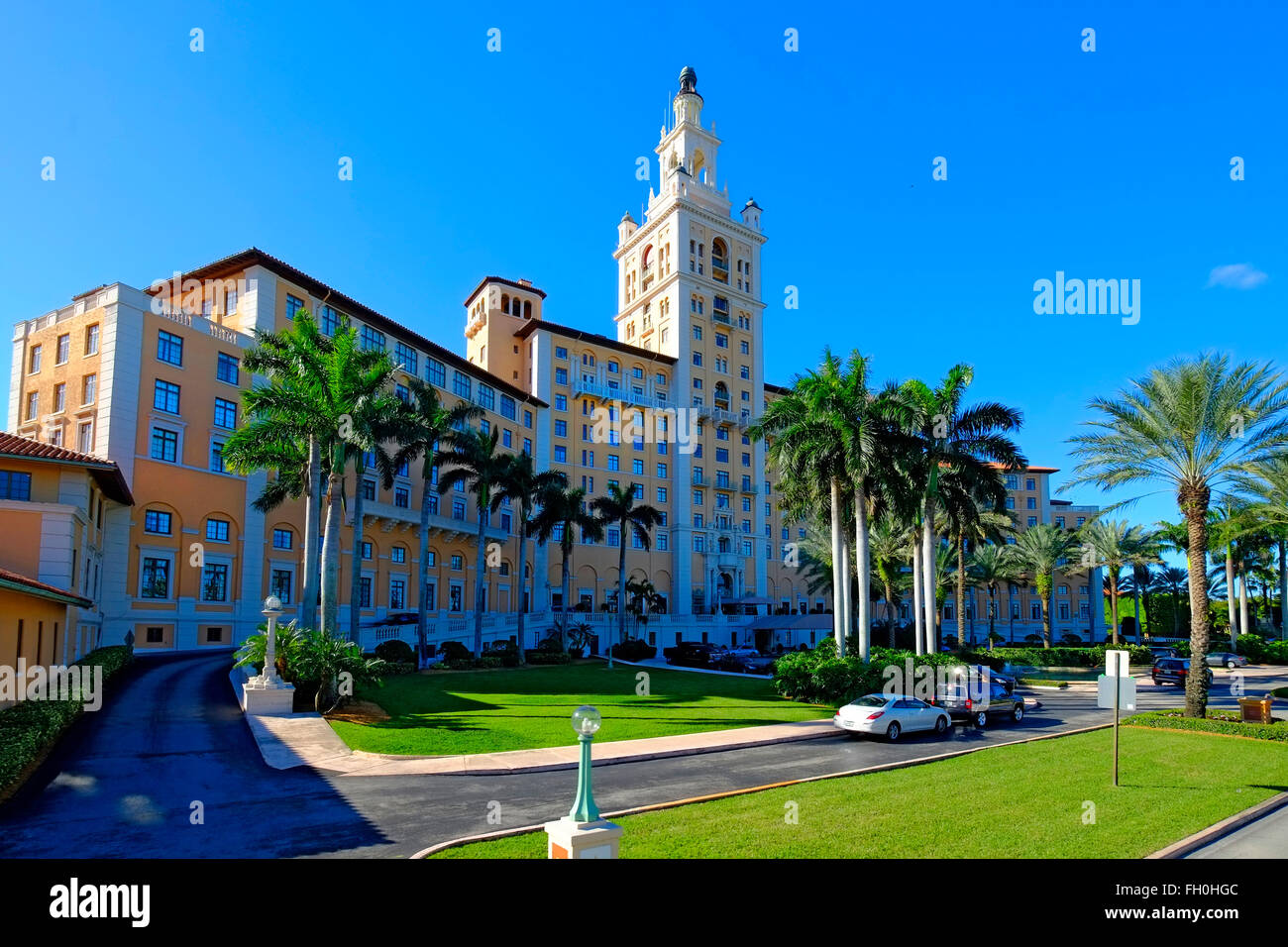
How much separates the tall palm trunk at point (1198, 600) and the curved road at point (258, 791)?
8294 millimetres

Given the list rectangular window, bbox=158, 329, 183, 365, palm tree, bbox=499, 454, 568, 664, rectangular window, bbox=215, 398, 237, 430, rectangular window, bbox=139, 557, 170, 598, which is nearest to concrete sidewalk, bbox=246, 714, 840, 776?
palm tree, bbox=499, 454, 568, 664

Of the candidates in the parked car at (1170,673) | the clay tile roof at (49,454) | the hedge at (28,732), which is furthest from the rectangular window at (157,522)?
the parked car at (1170,673)

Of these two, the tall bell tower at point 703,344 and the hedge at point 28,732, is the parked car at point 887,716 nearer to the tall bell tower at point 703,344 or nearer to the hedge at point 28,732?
the hedge at point 28,732

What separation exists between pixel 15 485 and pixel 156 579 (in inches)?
578

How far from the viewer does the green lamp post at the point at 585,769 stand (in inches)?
275

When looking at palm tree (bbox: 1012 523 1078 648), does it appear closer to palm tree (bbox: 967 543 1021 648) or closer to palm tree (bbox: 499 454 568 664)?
palm tree (bbox: 967 543 1021 648)

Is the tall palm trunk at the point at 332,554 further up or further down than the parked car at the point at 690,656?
further up

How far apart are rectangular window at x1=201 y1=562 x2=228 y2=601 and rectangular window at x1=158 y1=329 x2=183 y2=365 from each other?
10702 millimetres

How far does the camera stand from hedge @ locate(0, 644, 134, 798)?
12.5 m

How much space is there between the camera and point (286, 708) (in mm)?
20828
